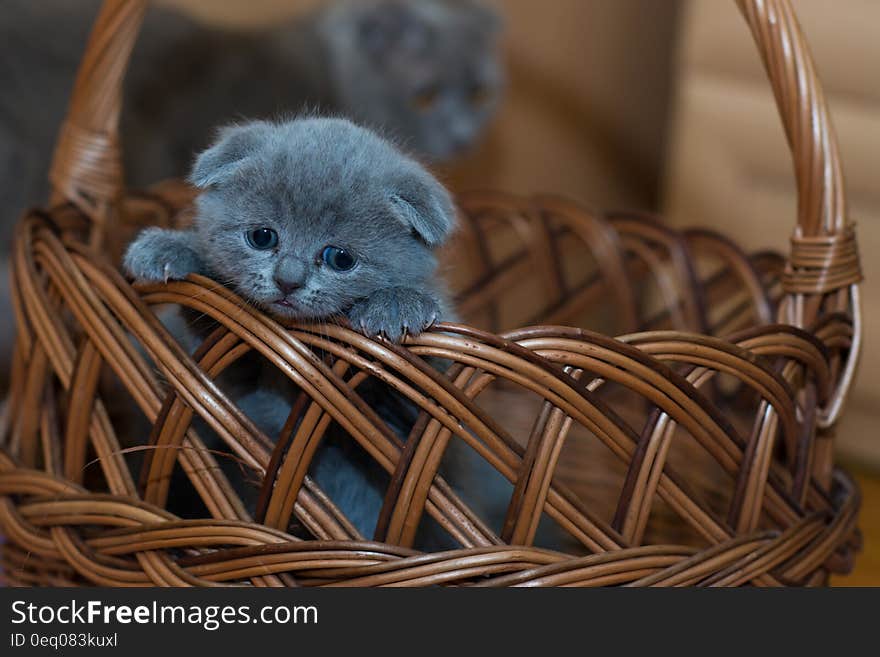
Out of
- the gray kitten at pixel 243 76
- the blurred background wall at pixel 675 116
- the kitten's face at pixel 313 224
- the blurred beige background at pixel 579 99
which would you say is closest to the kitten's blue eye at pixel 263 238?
the kitten's face at pixel 313 224

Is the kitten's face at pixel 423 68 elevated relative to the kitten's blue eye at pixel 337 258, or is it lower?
elevated

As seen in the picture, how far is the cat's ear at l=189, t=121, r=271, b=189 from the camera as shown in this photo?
Result: 73cm

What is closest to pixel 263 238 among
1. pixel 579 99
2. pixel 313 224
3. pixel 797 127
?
pixel 313 224

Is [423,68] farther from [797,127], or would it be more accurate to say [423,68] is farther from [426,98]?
[797,127]

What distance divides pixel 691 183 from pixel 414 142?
0.51 m

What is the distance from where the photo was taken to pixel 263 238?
0.72 m

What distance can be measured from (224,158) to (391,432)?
0.25 metres

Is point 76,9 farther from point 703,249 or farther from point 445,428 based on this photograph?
point 445,428

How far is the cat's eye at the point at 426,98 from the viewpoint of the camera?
Result: 5.51ft

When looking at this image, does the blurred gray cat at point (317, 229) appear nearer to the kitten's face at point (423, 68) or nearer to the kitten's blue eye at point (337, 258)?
the kitten's blue eye at point (337, 258)

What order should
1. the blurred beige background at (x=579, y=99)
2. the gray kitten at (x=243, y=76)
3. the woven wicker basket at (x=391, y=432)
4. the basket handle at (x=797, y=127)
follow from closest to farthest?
the woven wicker basket at (x=391, y=432) < the basket handle at (x=797, y=127) < the gray kitten at (x=243, y=76) < the blurred beige background at (x=579, y=99)

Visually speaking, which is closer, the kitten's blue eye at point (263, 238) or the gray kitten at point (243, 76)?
the kitten's blue eye at point (263, 238)

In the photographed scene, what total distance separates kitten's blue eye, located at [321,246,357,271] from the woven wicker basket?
0.06m

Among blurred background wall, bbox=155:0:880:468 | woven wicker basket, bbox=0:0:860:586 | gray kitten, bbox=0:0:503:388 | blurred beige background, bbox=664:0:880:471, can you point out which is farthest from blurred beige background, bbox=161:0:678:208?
woven wicker basket, bbox=0:0:860:586
